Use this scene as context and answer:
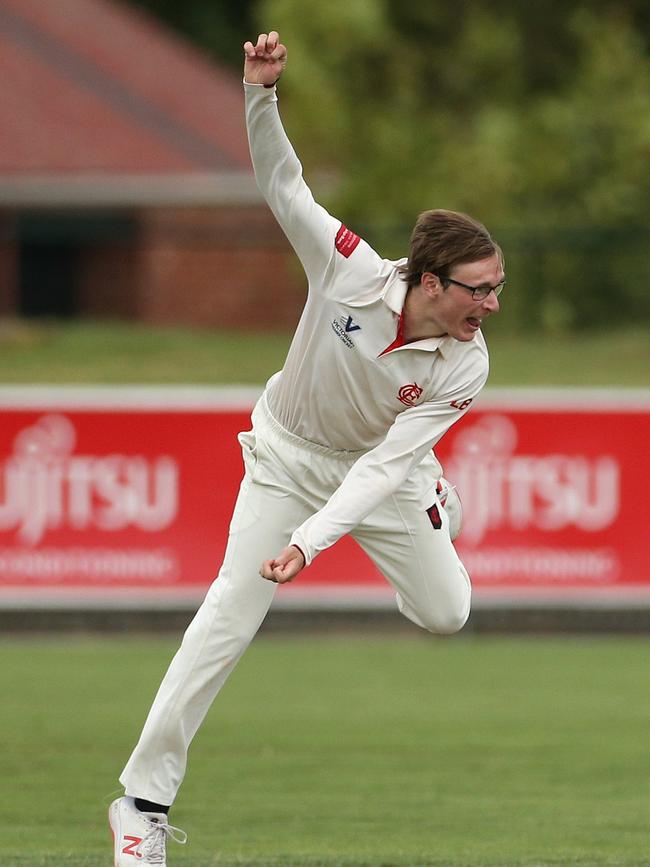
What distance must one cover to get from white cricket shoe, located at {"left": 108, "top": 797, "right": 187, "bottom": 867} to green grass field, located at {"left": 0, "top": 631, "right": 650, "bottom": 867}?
13.3 inches

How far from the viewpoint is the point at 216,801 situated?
7289 mm

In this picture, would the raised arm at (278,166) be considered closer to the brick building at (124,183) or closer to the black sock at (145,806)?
the black sock at (145,806)

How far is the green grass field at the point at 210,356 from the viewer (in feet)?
55.3

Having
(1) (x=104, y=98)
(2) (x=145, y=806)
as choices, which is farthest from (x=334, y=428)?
(1) (x=104, y=98)

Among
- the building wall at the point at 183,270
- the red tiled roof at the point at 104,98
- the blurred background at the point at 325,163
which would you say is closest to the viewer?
the blurred background at the point at 325,163

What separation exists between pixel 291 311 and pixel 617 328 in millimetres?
5253

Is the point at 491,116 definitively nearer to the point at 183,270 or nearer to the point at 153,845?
the point at 183,270

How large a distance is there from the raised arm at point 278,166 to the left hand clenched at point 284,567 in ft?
3.10

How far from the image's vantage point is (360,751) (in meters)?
8.51

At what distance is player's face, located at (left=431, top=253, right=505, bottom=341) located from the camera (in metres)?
5.39

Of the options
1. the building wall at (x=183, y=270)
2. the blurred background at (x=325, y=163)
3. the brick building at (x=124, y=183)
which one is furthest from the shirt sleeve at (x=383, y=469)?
the building wall at (x=183, y=270)

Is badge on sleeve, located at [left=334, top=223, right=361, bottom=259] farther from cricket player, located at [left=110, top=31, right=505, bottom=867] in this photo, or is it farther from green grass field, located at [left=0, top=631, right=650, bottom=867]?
green grass field, located at [left=0, top=631, right=650, bottom=867]

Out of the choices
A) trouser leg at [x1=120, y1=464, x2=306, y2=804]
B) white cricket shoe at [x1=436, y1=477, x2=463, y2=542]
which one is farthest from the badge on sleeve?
white cricket shoe at [x1=436, y1=477, x2=463, y2=542]

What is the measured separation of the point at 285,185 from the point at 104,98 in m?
21.0
